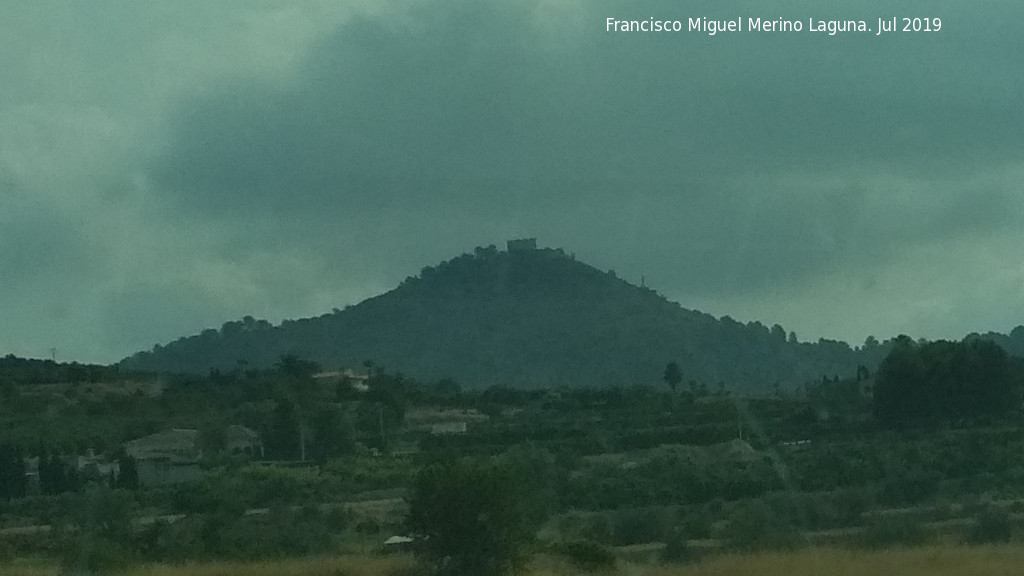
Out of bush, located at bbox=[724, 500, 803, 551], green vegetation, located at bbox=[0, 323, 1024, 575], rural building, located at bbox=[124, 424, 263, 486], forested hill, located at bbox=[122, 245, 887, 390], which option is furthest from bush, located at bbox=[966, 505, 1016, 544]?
forested hill, located at bbox=[122, 245, 887, 390]

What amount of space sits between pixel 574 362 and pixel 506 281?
3099 centimetres

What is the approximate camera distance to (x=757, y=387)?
270 ft

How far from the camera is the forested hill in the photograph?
94625 millimetres

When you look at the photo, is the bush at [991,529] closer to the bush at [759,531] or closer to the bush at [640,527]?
the bush at [759,531]

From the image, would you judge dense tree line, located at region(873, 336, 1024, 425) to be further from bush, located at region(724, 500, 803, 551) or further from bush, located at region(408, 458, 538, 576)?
bush, located at region(408, 458, 538, 576)

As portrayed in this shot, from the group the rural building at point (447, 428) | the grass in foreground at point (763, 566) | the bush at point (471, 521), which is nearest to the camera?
the grass in foreground at point (763, 566)

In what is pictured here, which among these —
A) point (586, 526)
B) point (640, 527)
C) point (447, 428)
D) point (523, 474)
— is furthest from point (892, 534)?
point (447, 428)

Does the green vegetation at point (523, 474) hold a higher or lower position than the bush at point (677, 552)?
higher

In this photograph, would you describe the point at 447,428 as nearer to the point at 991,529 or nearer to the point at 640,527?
the point at 640,527

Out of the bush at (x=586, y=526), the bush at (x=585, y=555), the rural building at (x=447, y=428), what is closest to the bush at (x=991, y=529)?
the bush at (x=586, y=526)

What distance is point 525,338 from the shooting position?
117m

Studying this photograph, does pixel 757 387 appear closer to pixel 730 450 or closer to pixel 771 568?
pixel 730 450

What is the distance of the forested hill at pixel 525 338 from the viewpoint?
310 feet

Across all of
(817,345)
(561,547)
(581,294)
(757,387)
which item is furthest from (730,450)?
(581,294)
